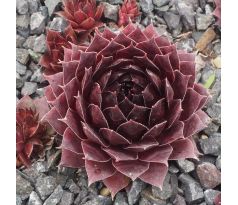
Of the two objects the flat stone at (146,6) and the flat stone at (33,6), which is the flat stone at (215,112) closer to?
the flat stone at (146,6)

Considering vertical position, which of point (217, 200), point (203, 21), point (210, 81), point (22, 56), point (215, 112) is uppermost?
point (203, 21)

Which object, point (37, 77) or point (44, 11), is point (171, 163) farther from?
point (44, 11)

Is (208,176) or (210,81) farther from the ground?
(210,81)

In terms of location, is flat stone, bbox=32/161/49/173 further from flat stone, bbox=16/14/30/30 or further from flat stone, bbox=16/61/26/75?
flat stone, bbox=16/14/30/30

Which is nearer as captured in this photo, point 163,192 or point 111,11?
point 163,192

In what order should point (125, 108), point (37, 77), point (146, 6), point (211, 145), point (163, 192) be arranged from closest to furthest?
1. point (125, 108)
2. point (163, 192)
3. point (211, 145)
4. point (37, 77)
5. point (146, 6)

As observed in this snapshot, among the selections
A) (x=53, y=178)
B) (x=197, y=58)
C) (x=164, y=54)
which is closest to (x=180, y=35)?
(x=197, y=58)

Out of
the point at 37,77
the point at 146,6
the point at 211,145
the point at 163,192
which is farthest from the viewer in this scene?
the point at 146,6

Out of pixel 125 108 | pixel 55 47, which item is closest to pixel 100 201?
pixel 125 108
